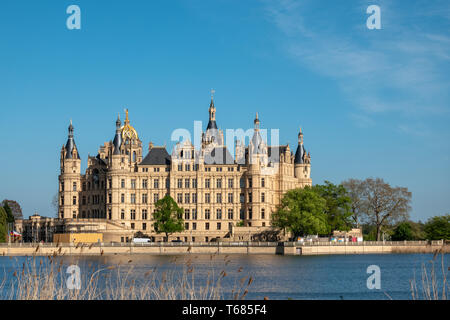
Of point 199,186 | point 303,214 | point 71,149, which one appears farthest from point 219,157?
point 71,149

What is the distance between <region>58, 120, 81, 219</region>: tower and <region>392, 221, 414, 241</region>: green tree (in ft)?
163

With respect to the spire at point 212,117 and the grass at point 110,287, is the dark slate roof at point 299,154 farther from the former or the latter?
the grass at point 110,287

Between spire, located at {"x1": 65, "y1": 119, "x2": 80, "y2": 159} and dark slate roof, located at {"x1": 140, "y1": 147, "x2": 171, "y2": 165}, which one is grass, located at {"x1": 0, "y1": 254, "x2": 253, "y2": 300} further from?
spire, located at {"x1": 65, "y1": 119, "x2": 80, "y2": 159}

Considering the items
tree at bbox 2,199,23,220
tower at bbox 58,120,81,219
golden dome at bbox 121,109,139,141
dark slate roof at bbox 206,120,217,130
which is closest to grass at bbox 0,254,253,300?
tower at bbox 58,120,81,219

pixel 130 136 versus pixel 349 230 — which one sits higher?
pixel 130 136

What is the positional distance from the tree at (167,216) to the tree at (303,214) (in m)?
13.8

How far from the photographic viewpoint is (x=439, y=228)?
306 feet
